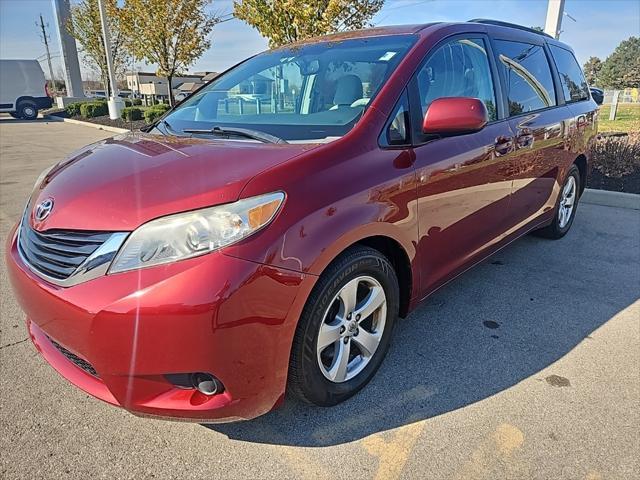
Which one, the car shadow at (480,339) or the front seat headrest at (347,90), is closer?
the car shadow at (480,339)

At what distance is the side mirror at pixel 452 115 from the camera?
229cm

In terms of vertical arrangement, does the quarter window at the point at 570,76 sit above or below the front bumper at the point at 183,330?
above

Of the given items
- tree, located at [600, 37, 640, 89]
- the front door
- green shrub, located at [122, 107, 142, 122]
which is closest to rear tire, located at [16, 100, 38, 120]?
green shrub, located at [122, 107, 142, 122]

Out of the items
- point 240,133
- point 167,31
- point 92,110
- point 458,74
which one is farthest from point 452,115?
point 92,110

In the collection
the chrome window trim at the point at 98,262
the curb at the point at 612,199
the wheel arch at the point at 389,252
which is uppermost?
the chrome window trim at the point at 98,262

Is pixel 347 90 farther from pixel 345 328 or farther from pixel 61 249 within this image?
pixel 61 249

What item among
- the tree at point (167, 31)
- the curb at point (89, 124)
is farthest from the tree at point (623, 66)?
the curb at point (89, 124)

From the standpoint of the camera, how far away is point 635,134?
7.90m

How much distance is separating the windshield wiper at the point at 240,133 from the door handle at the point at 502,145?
1.54 meters

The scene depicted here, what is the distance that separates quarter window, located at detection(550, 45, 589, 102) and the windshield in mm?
2280

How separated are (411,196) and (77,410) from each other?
76.3 inches

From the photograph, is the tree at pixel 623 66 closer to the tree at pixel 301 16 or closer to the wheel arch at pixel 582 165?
the tree at pixel 301 16

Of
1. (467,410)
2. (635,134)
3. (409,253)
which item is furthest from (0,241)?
(635,134)

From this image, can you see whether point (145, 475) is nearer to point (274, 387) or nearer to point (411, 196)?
point (274, 387)
